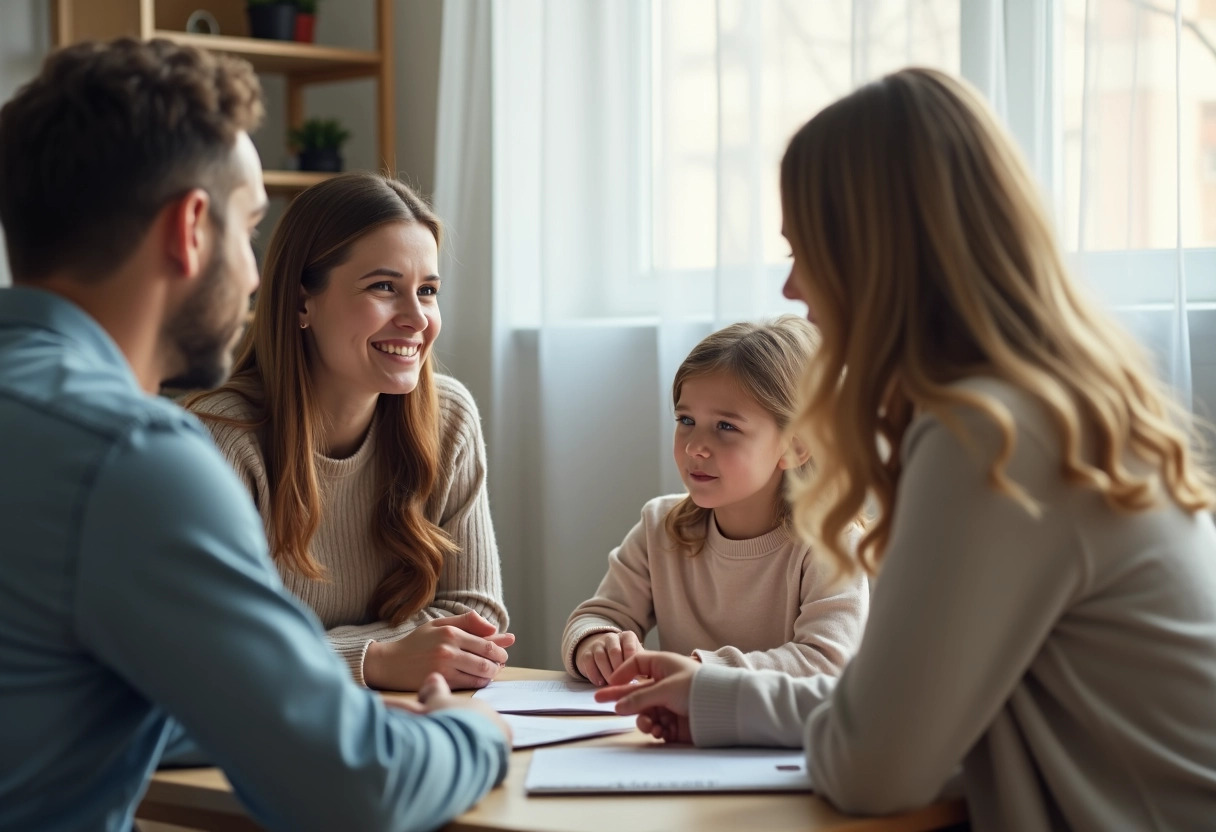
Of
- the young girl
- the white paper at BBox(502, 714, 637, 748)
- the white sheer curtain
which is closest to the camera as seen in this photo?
the white paper at BBox(502, 714, 637, 748)

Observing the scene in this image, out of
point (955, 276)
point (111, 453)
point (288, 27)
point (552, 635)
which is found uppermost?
point (288, 27)

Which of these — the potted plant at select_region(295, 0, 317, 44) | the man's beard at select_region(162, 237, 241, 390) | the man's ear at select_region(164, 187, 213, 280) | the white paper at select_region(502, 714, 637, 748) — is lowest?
the white paper at select_region(502, 714, 637, 748)

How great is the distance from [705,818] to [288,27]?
9.47ft

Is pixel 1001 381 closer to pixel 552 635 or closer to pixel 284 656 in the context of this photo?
pixel 284 656

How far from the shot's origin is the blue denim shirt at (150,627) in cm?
103

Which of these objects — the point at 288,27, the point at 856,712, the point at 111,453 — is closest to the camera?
the point at 111,453

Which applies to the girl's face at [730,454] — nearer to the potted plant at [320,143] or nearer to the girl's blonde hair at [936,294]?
the girl's blonde hair at [936,294]

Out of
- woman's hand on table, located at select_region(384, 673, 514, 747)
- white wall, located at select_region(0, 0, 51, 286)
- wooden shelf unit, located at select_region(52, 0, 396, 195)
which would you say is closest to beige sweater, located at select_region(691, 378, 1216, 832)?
woman's hand on table, located at select_region(384, 673, 514, 747)

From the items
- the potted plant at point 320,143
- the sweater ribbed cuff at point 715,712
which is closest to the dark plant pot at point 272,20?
the potted plant at point 320,143

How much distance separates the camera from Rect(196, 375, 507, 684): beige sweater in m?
2.06

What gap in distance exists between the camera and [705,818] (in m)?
1.18

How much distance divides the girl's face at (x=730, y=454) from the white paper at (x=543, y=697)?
0.38 meters

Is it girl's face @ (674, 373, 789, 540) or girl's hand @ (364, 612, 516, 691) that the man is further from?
girl's face @ (674, 373, 789, 540)

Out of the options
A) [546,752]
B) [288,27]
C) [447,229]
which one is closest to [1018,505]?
[546,752]
